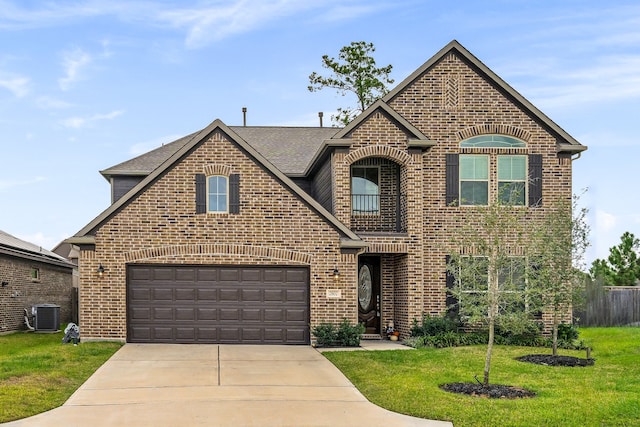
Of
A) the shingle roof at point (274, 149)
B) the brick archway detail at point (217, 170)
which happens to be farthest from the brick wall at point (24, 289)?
the brick archway detail at point (217, 170)

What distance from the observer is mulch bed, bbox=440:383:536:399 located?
12.0m

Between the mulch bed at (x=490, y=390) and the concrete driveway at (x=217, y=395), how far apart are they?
1719 millimetres

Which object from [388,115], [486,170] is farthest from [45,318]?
[486,170]

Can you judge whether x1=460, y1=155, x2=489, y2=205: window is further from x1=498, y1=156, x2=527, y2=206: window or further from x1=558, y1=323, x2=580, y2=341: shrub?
x1=558, y1=323, x2=580, y2=341: shrub

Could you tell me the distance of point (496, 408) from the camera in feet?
36.1

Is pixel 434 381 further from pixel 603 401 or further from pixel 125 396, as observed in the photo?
pixel 125 396

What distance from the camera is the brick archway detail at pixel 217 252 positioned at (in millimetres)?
18250

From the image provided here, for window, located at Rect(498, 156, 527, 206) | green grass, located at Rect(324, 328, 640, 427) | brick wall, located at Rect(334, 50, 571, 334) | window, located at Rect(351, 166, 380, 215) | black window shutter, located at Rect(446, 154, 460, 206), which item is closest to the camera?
green grass, located at Rect(324, 328, 640, 427)

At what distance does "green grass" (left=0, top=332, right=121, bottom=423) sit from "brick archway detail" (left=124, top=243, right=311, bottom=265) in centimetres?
232

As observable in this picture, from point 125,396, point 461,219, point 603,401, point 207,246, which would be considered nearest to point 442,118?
point 461,219

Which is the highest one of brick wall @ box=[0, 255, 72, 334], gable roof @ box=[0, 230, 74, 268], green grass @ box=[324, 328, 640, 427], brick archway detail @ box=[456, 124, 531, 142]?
brick archway detail @ box=[456, 124, 531, 142]

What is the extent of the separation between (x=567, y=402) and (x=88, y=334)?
11.8 m

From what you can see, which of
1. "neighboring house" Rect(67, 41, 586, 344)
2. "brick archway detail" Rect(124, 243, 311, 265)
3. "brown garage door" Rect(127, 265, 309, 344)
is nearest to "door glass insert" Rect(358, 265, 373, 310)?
"neighboring house" Rect(67, 41, 586, 344)

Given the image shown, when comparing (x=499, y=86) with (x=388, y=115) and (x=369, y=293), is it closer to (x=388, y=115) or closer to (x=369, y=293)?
(x=388, y=115)
